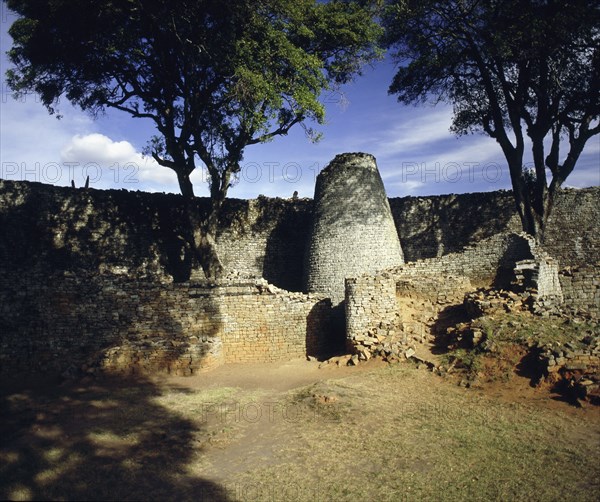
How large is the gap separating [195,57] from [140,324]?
8773mm

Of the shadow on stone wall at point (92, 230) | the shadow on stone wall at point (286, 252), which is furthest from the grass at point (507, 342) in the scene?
the shadow on stone wall at point (92, 230)

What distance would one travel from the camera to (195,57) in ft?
44.4

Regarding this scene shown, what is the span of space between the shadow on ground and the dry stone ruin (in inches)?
67.9

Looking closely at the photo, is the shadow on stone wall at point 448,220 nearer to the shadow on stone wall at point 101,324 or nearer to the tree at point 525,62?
the tree at point 525,62

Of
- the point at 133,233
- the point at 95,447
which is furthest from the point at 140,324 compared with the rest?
the point at 133,233

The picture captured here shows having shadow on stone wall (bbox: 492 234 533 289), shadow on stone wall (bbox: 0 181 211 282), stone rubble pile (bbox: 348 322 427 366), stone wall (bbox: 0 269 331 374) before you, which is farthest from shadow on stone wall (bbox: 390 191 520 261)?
shadow on stone wall (bbox: 0 181 211 282)

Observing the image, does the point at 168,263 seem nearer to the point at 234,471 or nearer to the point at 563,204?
the point at 234,471

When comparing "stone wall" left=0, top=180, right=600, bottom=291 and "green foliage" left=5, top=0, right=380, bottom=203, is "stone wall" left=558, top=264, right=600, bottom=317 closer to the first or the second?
"stone wall" left=0, top=180, right=600, bottom=291

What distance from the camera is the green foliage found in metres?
12.6

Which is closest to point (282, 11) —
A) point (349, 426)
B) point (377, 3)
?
point (377, 3)

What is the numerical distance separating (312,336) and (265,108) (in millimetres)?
7565

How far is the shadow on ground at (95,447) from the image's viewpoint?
5.21 m

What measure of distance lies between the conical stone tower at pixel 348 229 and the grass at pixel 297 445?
19.0ft

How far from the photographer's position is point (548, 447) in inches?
237
